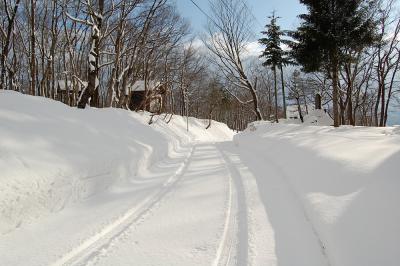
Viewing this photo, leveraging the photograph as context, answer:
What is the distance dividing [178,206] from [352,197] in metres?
2.80

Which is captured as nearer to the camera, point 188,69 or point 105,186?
point 105,186

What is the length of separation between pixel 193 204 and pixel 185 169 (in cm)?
423

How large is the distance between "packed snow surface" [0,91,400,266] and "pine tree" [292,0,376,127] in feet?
41.4

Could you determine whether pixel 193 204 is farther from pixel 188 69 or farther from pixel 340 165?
pixel 188 69

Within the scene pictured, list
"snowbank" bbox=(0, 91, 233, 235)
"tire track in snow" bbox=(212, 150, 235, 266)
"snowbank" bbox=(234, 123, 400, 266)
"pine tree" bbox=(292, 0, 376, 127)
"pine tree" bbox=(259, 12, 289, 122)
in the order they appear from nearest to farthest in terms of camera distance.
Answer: "snowbank" bbox=(234, 123, 400, 266), "tire track in snow" bbox=(212, 150, 235, 266), "snowbank" bbox=(0, 91, 233, 235), "pine tree" bbox=(292, 0, 376, 127), "pine tree" bbox=(259, 12, 289, 122)

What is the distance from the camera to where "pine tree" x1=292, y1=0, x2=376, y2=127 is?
20.1 meters

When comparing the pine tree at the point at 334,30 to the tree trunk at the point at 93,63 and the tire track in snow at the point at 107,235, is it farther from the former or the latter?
the tire track in snow at the point at 107,235

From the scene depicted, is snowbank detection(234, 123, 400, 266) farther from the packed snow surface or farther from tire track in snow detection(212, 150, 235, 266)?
tire track in snow detection(212, 150, 235, 266)

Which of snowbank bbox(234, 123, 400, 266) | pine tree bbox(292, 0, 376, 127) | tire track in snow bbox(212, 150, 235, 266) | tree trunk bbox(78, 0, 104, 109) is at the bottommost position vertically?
tire track in snow bbox(212, 150, 235, 266)

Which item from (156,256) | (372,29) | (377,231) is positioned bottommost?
(156,256)

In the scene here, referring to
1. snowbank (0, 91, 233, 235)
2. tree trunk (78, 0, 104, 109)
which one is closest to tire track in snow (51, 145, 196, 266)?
snowbank (0, 91, 233, 235)

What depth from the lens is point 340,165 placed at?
21.4 ft

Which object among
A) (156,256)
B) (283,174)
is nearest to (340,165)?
(283,174)

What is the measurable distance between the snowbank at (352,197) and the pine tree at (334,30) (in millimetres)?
12996
